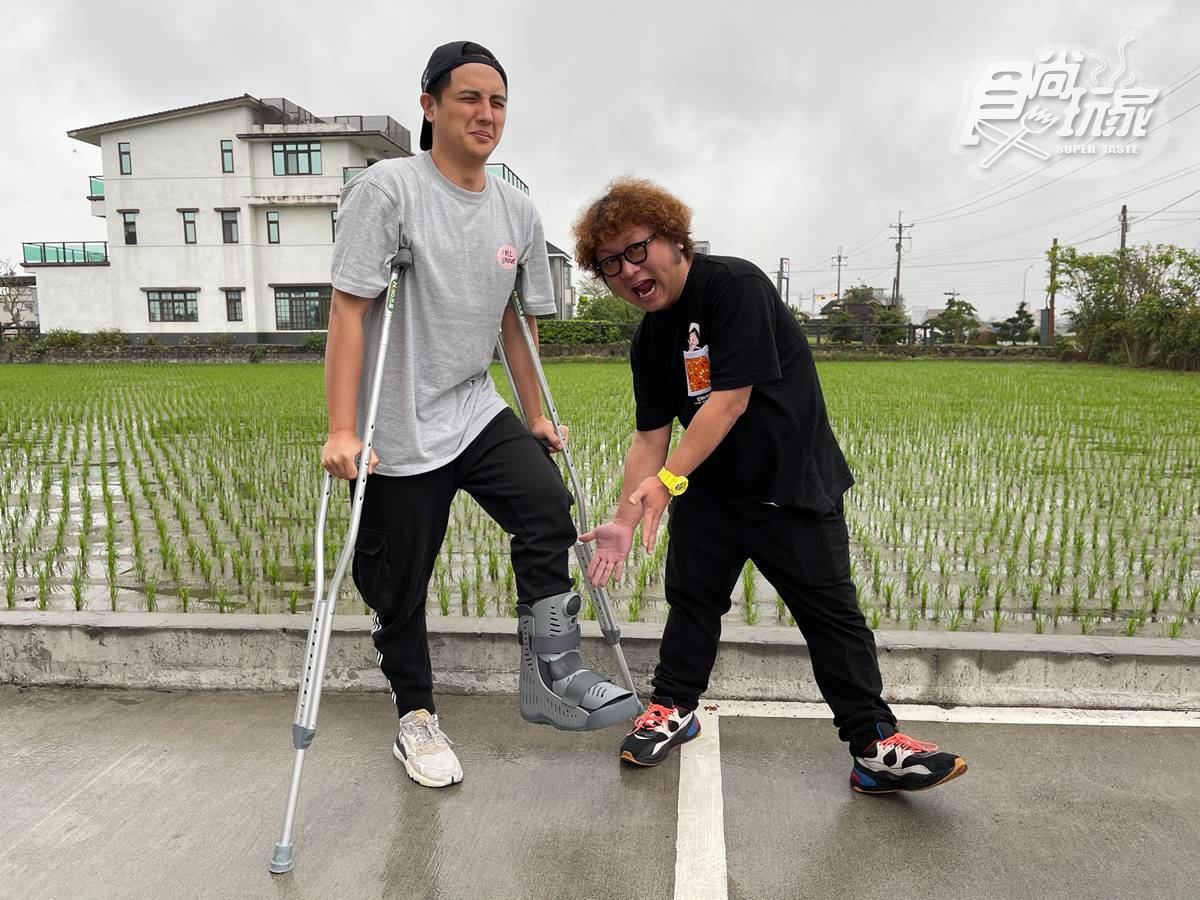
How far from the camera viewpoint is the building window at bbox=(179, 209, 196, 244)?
41250 millimetres

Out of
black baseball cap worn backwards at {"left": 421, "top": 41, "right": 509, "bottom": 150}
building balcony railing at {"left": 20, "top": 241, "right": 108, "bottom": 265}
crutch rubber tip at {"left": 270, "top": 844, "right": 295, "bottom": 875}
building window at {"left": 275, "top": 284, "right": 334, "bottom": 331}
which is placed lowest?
crutch rubber tip at {"left": 270, "top": 844, "right": 295, "bottom": 875}

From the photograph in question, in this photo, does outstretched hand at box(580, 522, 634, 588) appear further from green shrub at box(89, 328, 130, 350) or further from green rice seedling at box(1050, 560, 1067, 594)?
green shrub at box(89, 328, 130, 350)

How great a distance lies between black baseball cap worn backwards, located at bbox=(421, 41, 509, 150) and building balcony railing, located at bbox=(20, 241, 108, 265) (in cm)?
4550

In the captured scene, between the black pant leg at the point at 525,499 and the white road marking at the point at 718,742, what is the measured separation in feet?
2.44

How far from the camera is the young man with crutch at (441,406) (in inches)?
106

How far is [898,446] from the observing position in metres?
10.3

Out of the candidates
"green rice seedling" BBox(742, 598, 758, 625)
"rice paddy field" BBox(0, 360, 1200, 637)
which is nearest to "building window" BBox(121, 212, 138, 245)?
"rice paddy field" BBox(0, 360, 1200, 637)

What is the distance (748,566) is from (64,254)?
45909 millimetres

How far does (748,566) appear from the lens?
5.14 meters

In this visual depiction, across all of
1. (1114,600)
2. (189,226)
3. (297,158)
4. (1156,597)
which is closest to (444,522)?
(1114,600)

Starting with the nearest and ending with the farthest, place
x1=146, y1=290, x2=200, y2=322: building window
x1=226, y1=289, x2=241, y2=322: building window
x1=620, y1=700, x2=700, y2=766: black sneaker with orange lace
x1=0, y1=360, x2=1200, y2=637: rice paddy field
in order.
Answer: x1=620, y1=700, x2=700, y2=766: black sneaker with orange lace, x1=0, y1=360, x2=1200, y2=637: rice paddy field, x1=226, y1=289, x2=241, y2=322: building window, x1=146, y1=290, x2=200, y2=322: building window

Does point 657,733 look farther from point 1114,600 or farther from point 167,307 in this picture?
point 167,307

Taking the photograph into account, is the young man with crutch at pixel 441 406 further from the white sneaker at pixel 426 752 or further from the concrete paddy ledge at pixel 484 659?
the concrete paddy ledge at pixel 484 659

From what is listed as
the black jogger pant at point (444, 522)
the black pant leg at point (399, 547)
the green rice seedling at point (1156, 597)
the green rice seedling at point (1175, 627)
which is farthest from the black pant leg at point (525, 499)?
the green rice seedling at point (1156, 597)
